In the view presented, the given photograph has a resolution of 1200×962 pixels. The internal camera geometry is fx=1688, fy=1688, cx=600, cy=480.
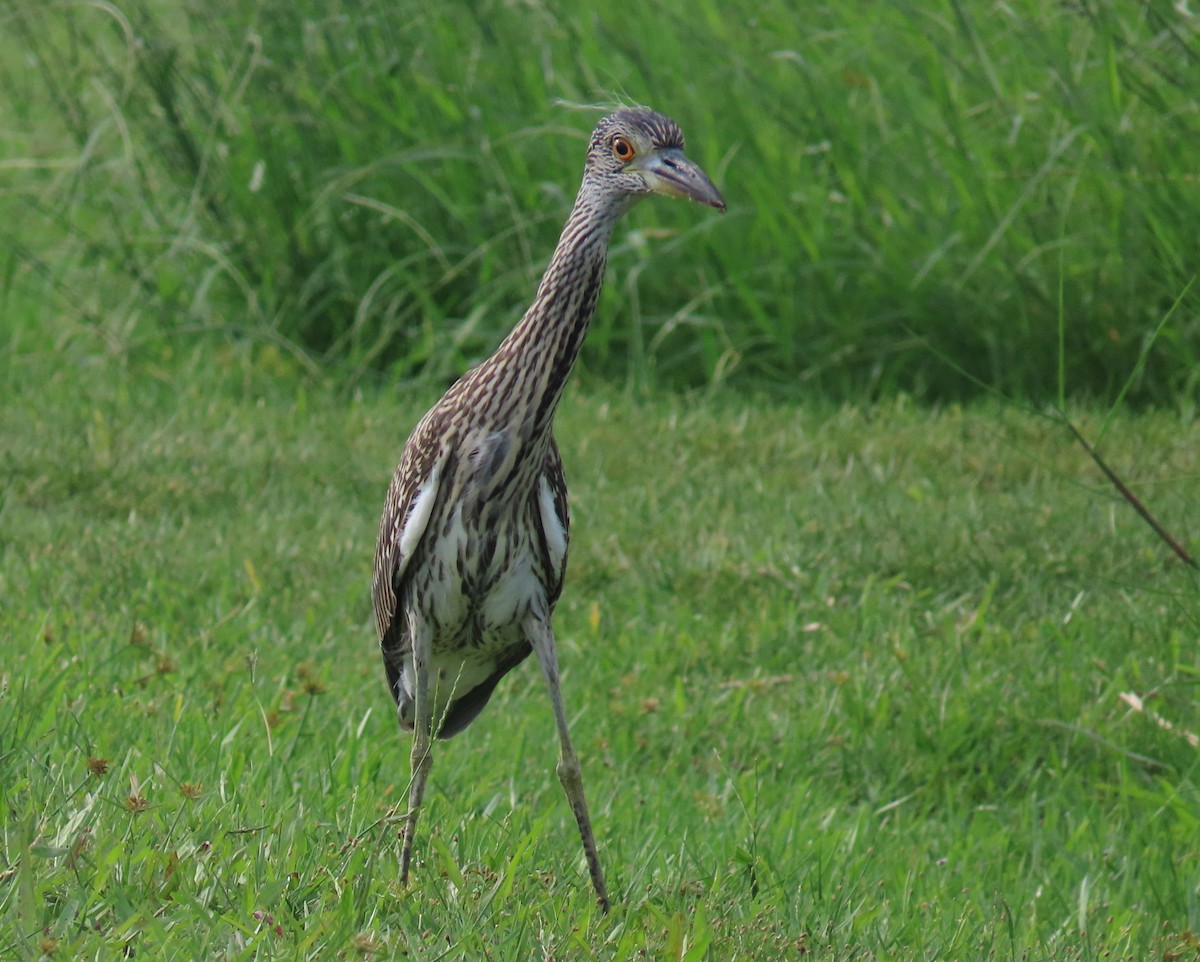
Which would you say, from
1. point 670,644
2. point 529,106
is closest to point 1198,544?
point 670,644

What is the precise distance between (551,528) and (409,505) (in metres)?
0.35

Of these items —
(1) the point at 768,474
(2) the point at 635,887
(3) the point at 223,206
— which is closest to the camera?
(2) the point at 635,887

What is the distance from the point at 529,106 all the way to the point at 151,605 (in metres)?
4.16

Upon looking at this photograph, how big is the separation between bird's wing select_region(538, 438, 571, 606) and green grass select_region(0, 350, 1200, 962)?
0.61 metres

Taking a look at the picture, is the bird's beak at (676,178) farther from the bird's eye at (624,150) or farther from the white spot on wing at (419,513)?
the white spot on wing at (419,513)

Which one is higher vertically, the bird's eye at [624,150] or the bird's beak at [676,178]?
the bird's eye at [624,150]

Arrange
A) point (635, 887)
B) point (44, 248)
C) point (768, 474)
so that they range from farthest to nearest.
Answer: point (44, 248)
point (768, 474)
point (635, 887)

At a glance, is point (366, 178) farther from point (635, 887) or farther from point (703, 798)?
point (635, 887)

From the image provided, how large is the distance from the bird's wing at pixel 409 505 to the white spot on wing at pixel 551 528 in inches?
11.0

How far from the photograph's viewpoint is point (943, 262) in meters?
8.41

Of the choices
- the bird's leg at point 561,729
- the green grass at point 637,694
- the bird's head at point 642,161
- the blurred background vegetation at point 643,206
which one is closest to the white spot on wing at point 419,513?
the bird's leg at point 561,729

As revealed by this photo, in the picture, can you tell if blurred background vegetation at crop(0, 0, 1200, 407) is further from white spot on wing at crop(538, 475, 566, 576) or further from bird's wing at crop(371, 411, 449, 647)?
white spot on wing at crop(538, 475, 566, 576)

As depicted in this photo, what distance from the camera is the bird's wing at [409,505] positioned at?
4023 millimetres

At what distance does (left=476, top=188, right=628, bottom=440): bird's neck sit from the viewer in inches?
153
